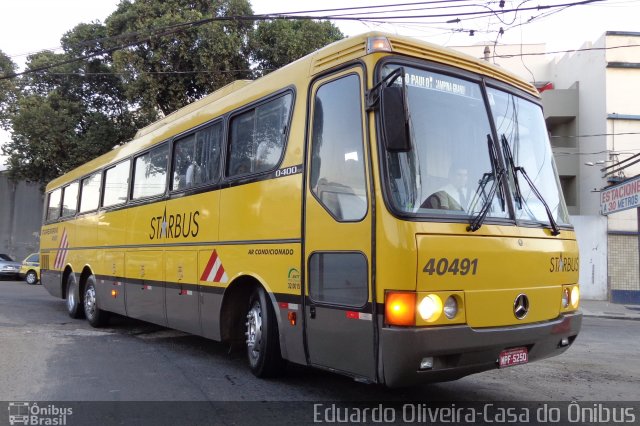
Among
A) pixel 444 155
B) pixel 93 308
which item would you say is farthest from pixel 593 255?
pixel 444 155

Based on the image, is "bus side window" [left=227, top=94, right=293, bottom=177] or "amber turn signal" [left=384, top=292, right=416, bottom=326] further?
"bus side window" [left=227, top=94, right=293, bottom=177]

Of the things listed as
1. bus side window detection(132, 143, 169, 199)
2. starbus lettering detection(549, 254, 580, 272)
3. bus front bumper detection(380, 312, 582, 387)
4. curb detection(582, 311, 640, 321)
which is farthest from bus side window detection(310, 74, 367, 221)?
curb detection(582, 311, 640, 321)

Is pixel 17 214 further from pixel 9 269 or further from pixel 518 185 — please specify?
pixel 518 185

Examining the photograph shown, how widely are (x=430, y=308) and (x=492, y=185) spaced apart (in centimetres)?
132

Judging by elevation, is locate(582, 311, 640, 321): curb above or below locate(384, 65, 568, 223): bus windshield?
below

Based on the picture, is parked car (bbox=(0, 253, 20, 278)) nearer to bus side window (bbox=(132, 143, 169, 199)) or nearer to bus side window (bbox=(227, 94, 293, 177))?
bus side window (bbox=(132, 143, 169, 199))

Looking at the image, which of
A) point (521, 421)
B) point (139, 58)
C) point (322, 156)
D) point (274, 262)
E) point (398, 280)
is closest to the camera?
point (398, 280)

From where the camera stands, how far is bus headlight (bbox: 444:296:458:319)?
430 cm

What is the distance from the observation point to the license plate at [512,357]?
464cm

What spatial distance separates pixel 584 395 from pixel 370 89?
12.9 ft

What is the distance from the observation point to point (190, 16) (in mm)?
17484

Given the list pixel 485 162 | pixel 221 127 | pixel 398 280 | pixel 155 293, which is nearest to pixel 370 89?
pixel 485 162

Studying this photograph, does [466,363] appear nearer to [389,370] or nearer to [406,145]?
[389,370]

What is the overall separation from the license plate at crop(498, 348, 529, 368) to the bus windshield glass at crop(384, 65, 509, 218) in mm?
1173
